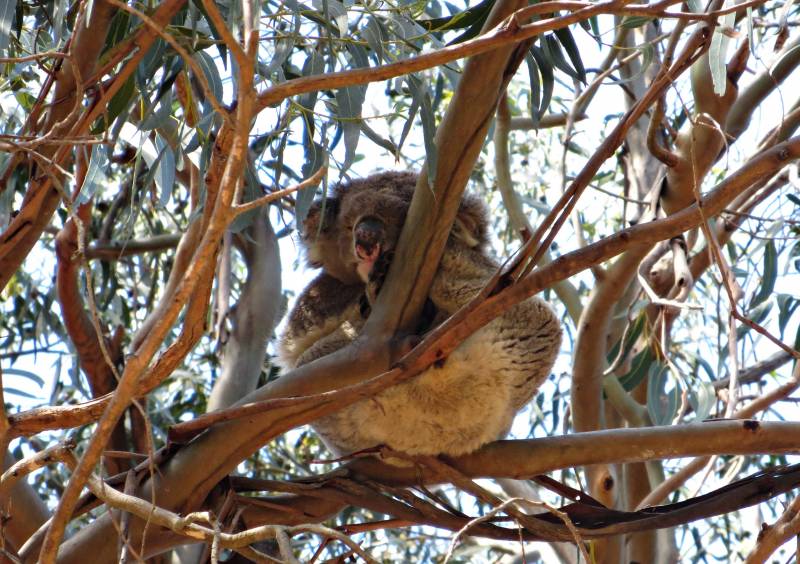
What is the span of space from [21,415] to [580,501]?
1.24m

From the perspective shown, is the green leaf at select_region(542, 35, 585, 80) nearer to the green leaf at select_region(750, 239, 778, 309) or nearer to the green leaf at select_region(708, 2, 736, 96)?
the green leaf at select_region(708, 2, 736, 96)

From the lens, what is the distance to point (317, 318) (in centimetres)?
291

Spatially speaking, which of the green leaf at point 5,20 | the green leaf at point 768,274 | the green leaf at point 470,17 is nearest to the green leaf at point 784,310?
the green leaf at point 768,274

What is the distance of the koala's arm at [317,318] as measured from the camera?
283 centimetres

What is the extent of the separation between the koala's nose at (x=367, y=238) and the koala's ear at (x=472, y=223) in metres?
0.22

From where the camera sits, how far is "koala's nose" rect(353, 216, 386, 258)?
268cm

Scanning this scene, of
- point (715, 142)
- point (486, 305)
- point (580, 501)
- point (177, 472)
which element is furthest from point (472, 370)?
point (715, 142)

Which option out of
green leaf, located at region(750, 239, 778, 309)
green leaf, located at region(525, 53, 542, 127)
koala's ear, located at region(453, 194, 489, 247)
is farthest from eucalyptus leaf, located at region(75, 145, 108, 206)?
green leaf, located at region(750, 239, 778, 309)

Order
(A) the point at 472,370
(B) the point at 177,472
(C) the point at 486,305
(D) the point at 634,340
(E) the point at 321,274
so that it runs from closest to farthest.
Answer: (C) the point at 486,305 → (B) the point at 177,472 → (A) the point at 472,370 → (E) the point at 321,274 → (D) the point at 634,340

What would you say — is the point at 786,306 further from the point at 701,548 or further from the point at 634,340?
the point at 701,548

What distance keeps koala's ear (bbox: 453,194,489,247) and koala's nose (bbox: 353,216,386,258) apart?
0.22 metres

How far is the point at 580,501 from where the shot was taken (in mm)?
2258

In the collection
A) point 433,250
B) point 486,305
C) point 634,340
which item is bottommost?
point 486,305

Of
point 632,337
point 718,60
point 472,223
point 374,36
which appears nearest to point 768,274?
point 632,337
